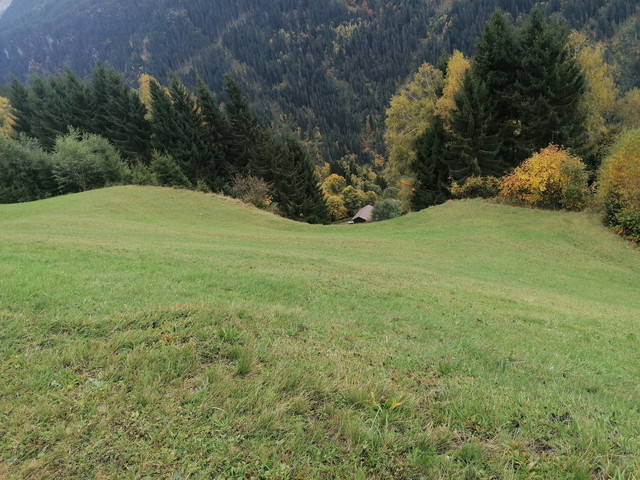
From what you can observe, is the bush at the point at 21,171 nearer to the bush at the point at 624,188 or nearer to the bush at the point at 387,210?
the bush at the point at 387,210

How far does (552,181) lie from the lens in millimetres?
28031

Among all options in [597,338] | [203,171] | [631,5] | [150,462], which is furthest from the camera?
[631,5]

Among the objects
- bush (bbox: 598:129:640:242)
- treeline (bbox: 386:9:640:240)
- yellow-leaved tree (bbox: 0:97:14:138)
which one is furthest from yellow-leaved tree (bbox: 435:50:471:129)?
yellow-leaved tree (bbox: 0:97:14:138)

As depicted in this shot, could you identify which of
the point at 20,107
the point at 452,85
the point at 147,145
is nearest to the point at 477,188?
the point at 452,85

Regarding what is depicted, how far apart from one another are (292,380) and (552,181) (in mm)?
32751

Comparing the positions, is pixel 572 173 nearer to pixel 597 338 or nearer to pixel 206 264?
pixel 597 338

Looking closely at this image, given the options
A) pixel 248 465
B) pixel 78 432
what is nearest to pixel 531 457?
pixel 248 465

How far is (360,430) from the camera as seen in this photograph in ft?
9.99

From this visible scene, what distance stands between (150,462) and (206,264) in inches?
359

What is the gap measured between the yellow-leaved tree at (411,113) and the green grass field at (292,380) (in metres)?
35.4

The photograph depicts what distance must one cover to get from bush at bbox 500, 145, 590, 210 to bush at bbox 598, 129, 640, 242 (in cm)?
250

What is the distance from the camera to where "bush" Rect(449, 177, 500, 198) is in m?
33.9

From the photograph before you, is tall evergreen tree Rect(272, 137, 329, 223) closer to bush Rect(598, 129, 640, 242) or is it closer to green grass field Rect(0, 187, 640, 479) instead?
bush Rect(598, 129, 640, 242)

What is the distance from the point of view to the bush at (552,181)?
27328 mm
